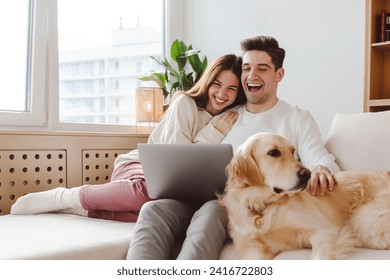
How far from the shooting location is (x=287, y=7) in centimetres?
219

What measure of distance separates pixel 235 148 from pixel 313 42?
1307 mm

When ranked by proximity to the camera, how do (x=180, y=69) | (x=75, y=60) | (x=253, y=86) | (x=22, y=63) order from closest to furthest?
(x=253, y=86)
(x=22, y=63)
(x=75, y=60)
(x=180, y=69)

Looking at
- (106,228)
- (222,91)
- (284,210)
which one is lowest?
(106,228)

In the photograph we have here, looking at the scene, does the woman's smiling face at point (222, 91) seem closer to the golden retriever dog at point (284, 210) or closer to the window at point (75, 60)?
the golden retriever dog at point (284, 210)

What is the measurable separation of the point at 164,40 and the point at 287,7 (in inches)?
29.4

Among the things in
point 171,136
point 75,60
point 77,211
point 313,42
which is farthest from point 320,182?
point 75,60

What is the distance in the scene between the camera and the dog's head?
34.5 inches

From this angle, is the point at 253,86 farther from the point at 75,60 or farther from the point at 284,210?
the point at 75,60

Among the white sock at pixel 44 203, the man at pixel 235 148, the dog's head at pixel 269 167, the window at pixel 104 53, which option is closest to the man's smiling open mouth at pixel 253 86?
the man at pixel 235 148

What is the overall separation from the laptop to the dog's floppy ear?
3 centimetres

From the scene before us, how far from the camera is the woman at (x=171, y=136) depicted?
1.25 m

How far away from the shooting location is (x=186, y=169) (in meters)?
1.01

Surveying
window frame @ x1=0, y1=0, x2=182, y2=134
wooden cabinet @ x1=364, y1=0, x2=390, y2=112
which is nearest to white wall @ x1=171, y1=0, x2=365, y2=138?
wooden cabinet @ x1=364, y1=0, x2=390, y2=112

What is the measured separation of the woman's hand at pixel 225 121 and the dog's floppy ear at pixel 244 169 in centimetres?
27
